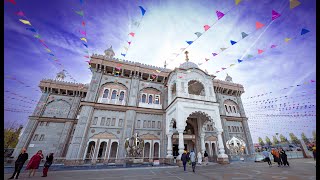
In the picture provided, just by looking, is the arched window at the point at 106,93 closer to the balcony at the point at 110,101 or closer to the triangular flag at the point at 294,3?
the balcony at the point at 110,101

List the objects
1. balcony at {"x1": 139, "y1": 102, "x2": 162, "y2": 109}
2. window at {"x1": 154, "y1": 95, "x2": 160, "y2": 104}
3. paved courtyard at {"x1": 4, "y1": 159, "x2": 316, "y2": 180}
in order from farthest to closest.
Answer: window at {"x1": 154, "y1": 95, "x2": 160, "y2": 104} → balcony at {"x1": 139, "y1": 102, "x2": 162, "y2": 109} → paved courtyard at {"x1": 4, "y1": 159, "x2": 316, "y2": 180}

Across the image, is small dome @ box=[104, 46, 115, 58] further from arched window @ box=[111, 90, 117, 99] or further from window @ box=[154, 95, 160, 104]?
window @ box=[154, 95, 160, 104]

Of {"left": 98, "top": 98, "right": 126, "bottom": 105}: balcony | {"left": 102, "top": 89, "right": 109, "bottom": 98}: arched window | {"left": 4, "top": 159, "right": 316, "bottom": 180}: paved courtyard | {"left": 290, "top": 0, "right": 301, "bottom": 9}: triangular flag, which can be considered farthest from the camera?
{"left": 102, "top": 89, "right": 109, "bottom": 98}: arched window

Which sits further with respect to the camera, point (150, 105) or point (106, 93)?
point (150, 105)

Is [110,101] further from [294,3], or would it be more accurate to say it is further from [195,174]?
[294,3]

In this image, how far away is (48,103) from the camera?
2103 centimetres

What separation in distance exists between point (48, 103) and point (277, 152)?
28992 mm

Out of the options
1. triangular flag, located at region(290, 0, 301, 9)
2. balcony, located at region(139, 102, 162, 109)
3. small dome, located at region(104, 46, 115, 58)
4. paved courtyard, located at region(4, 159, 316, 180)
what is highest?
small dome, located at region(104, 46, 115, 58)

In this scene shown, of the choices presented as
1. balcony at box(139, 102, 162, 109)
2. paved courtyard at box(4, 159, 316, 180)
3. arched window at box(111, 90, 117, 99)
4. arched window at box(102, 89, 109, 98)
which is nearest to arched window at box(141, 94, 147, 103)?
balcony at box(139, 102, 162, 109)

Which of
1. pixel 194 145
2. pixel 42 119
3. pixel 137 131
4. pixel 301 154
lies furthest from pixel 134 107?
pixel 301 154

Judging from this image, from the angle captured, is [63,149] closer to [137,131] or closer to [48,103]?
[48,103]

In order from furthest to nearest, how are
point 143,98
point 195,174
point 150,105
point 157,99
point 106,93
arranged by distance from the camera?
point 157,99 < point 143,98 < point 150,105 < point 106,93 < point 195,174

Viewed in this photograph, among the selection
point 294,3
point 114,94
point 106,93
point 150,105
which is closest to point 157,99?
point 150,105

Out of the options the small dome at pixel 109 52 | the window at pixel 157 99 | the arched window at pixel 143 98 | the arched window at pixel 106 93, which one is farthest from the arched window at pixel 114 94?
the small dome at pixel 109 52
